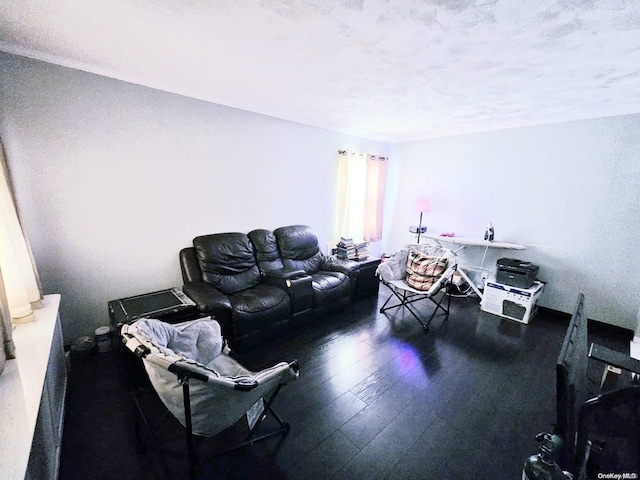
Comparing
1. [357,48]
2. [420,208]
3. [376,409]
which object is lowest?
[376,409]

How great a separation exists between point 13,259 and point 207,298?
1187 mm

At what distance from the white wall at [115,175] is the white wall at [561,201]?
2.96 metres

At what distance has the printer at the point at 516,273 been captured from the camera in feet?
10.3

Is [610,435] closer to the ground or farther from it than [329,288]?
farther from it

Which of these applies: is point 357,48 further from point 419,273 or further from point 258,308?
point 419,273

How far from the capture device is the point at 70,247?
216 centimetres

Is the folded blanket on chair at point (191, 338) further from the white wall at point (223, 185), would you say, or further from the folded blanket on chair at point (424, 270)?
the folded blanket on chair at point (424, 270)

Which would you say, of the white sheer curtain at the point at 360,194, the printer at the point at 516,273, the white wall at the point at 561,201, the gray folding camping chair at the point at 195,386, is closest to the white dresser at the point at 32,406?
the gray folding camping chair at the point at 195,386

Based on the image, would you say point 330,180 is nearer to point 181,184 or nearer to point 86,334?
point 181,184

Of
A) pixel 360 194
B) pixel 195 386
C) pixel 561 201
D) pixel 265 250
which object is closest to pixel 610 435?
pixel 195 386

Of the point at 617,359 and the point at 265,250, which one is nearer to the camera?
the point at 617,359

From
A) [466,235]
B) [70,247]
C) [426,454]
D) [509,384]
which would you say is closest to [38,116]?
[70,247]

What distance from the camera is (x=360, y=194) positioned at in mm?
4402

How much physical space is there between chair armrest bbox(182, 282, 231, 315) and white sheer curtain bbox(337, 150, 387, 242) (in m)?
2.36
